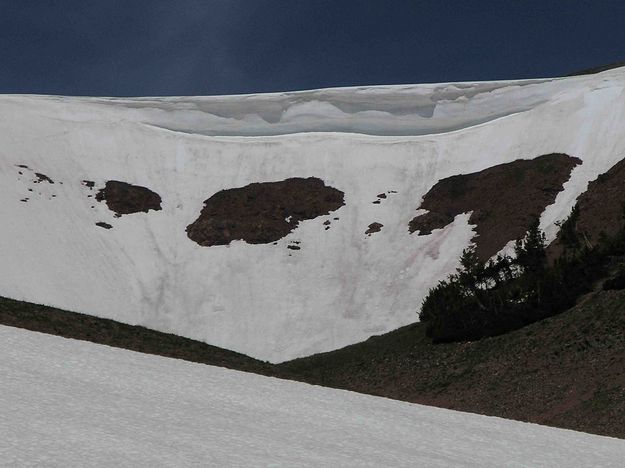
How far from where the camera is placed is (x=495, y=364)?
29.4m

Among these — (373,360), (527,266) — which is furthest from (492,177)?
(373,360)

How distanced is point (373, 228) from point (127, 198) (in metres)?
16.4

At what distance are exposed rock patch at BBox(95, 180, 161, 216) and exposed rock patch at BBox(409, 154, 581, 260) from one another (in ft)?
57.0

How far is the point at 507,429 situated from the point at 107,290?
111 ft

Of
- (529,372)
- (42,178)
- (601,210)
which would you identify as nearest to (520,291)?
(529,372)

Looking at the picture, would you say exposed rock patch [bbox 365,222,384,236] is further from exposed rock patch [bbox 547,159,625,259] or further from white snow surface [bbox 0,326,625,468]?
white snow surface [bbox 0,326,625,468]

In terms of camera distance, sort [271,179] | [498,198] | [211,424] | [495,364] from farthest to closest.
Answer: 1. [271,179]
2. [498,198]
3. [495,364]
4. [211,424]

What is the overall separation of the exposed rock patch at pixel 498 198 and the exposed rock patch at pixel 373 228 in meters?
1.97

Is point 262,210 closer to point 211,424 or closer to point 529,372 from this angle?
point 529,372

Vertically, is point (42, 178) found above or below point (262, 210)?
above

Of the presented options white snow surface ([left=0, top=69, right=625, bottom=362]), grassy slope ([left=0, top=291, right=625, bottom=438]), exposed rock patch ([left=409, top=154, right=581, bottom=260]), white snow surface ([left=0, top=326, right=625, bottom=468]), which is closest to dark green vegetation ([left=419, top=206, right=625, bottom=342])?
grassy slope ([left=0, top=291, right=625, bottom=438])

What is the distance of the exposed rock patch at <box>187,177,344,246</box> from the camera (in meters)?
55.0

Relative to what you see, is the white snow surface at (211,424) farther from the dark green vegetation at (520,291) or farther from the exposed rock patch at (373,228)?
the exposed rock patch at (373,228)

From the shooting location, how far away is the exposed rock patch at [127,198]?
57.8 metres
